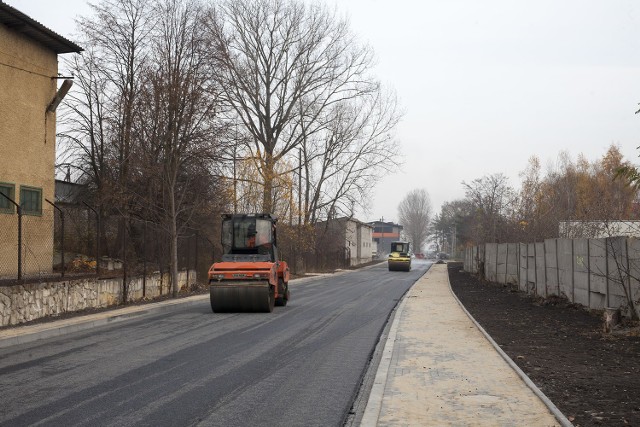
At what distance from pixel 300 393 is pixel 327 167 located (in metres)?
42.8

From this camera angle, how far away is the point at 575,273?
1897 centimetres

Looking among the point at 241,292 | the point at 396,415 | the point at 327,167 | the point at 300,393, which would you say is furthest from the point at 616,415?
the point at 327,167

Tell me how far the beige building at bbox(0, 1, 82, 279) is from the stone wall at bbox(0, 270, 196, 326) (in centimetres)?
213

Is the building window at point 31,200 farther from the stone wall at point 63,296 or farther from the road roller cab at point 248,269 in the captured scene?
the road roller cab at point 248,269

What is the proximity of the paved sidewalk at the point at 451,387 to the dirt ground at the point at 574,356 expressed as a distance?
359mm

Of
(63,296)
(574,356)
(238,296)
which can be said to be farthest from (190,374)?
(63,296)

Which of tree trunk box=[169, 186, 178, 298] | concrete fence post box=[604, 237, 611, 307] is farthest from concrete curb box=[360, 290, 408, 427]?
tree trunk box=[169, 186, 178, 298]

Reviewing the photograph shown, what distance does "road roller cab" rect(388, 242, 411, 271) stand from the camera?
56.5m

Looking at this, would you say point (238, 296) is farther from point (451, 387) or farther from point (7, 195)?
point (451, 387)

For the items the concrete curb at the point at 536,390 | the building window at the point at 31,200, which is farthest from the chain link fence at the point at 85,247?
the concrete curb at the point at 536,390

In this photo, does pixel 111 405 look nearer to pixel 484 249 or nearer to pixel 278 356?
pixel 278 356

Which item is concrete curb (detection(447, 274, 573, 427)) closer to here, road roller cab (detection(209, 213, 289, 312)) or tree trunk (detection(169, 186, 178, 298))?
road roller cab (detection(209, 213, 289, 312))

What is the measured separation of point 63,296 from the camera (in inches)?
662

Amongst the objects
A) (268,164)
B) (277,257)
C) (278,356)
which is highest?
(268,164)
